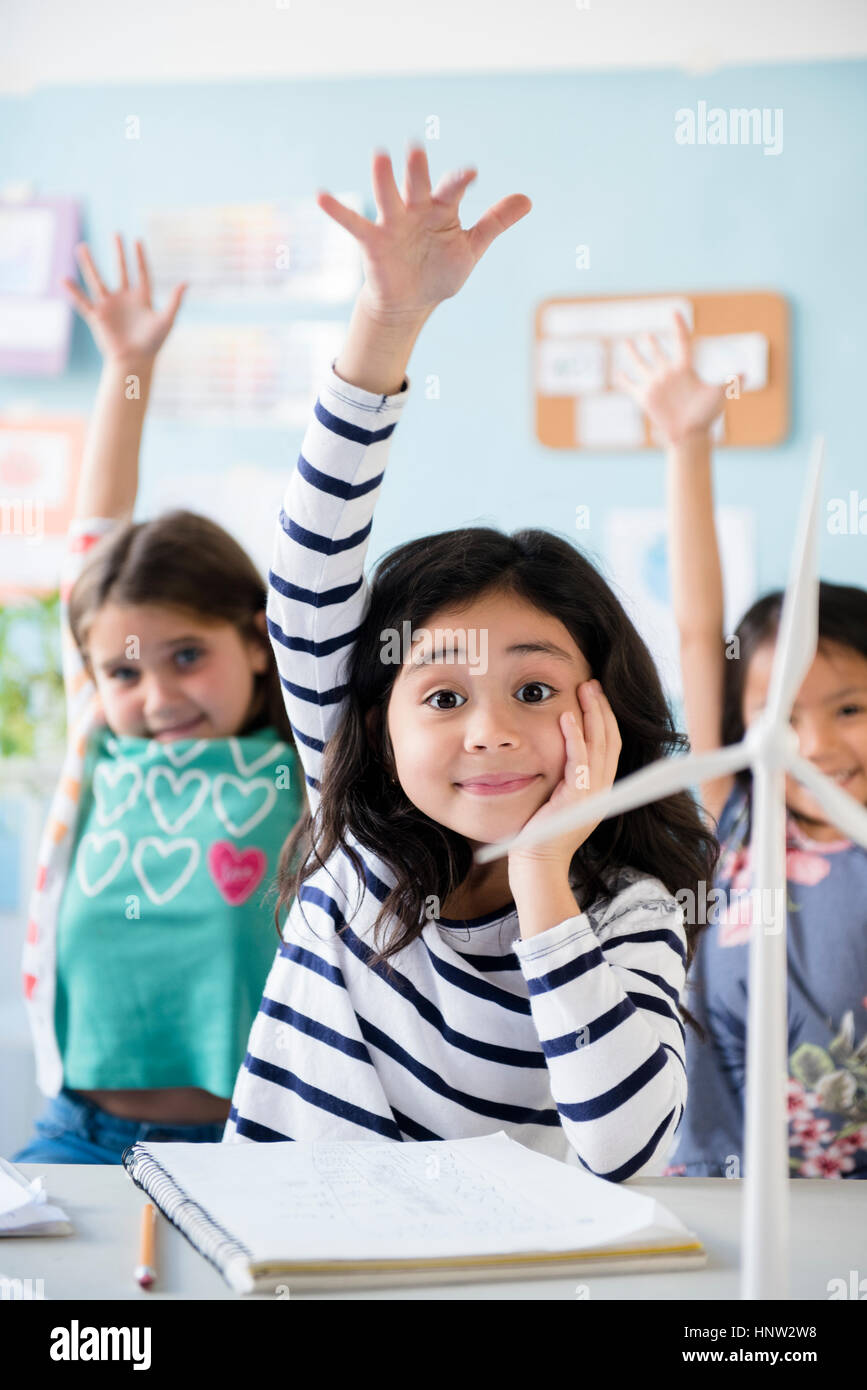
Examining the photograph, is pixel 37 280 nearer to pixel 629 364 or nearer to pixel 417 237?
pixel 629 364

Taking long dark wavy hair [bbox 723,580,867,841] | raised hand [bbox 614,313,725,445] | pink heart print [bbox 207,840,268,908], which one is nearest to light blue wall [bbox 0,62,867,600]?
raised hand [bbox 614,313,725,445]

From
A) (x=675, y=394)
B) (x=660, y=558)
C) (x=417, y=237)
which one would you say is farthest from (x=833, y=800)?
(x=660, y=558)

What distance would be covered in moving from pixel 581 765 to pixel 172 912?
0.68 meters

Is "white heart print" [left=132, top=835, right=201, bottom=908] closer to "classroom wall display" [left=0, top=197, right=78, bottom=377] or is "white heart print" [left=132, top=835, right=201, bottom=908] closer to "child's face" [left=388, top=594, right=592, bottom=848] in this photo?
"child's face" [left=388, top=594, right=592, bottom=848]

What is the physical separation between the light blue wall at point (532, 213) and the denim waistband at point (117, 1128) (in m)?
1.35

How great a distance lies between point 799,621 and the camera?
1.75 ft

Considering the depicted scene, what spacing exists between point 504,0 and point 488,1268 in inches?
90.9

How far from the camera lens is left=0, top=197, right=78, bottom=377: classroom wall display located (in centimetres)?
247

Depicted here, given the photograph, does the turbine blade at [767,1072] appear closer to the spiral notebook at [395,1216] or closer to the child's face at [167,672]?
the spiral notebook at [395,1216]

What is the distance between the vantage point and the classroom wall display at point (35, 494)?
2.51m

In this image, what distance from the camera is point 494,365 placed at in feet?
7.86

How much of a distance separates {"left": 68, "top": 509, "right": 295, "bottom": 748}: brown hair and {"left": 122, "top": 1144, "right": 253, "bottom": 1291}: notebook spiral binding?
78cm

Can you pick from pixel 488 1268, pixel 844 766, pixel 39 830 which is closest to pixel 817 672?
pixel 844 766

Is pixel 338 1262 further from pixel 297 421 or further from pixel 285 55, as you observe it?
pixel 285 55
